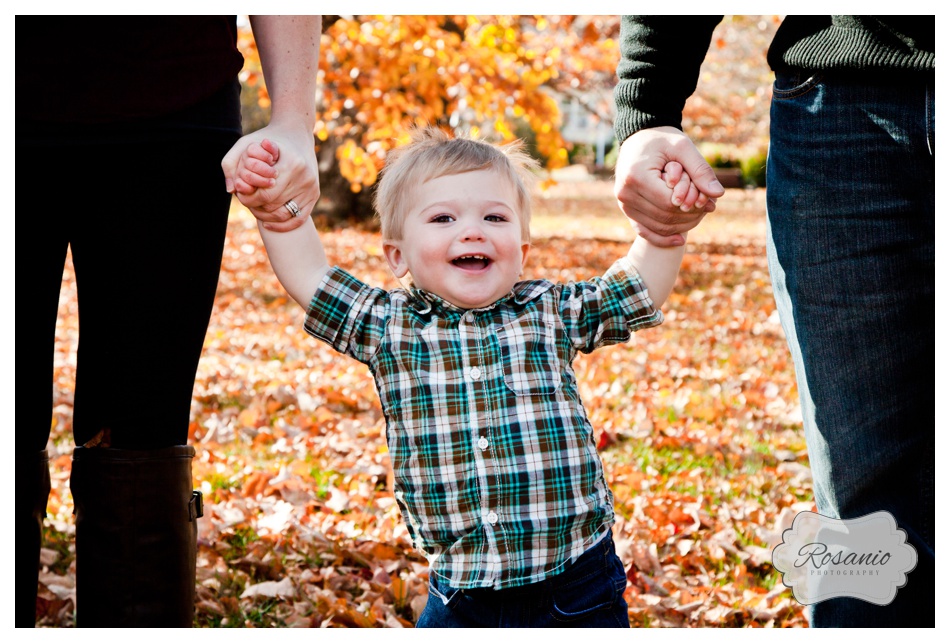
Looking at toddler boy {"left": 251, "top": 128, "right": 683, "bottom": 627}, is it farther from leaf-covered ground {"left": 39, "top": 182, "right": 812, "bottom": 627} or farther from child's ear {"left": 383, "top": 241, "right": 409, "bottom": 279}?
leaf-covered ground {"left": 39, "top": 182, "right": 812, "bottom": 627}

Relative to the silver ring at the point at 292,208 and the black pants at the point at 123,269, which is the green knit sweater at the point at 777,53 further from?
the black pants at the point at 123,269

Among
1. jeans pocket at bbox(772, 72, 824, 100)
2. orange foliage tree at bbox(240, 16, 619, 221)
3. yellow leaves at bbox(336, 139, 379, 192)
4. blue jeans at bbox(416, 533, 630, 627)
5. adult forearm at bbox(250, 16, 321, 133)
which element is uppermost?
orange foliage tree at bbox(240, 16, 619, 221)

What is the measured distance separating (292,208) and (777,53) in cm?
114

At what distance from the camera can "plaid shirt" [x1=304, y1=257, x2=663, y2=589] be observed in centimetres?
211

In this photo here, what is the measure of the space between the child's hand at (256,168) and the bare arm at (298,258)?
0.19m

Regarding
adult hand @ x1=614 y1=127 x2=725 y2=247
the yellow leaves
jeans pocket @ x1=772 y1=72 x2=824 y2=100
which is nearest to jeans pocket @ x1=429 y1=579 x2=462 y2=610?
adult hand @ x1=614 y1=127 x2=725 y2=247

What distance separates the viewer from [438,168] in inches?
89.5

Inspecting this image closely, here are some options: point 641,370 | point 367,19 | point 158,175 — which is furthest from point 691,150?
point 367,19

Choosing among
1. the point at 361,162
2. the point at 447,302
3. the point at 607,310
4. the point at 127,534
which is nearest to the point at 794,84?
the point at 607,310

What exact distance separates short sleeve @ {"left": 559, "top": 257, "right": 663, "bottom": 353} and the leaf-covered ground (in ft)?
4.08

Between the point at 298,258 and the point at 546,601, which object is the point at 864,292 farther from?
the point at 298,258

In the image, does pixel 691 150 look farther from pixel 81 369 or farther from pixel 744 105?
pixel 744 105

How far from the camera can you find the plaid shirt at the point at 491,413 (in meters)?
2.11

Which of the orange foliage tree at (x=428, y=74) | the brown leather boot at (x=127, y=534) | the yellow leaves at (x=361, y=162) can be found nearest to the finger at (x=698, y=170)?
the brown leather boot at (x=127, y=534)
